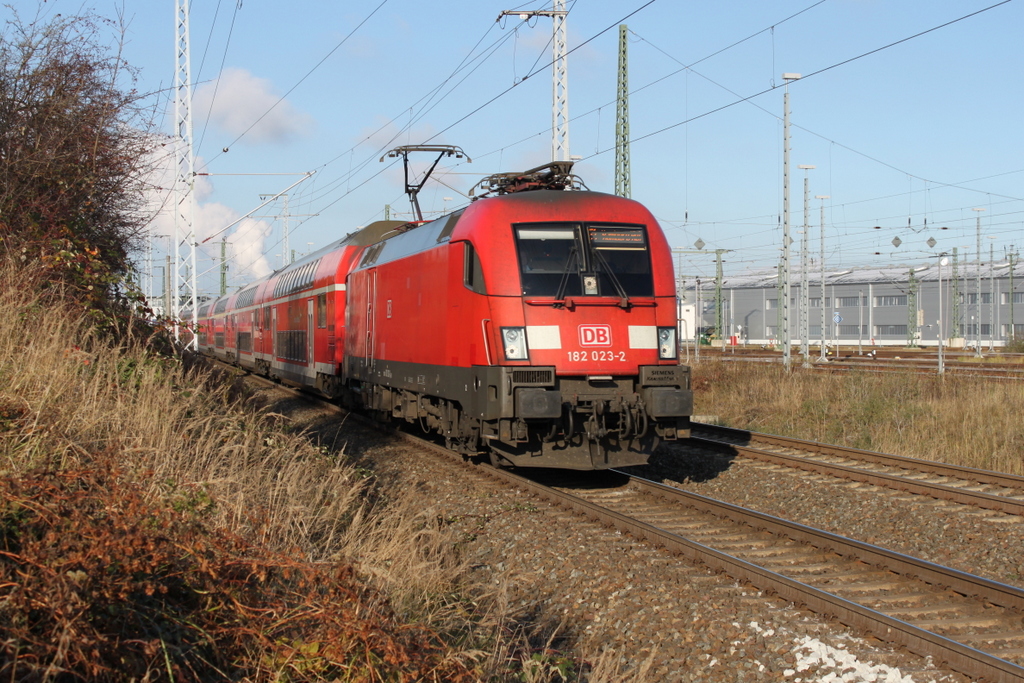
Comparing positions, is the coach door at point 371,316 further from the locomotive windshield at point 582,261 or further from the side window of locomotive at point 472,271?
the locomotive windshield at point 582,261

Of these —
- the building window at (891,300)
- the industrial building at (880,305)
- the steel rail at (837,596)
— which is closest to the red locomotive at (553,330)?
the steel rail at (837,596)

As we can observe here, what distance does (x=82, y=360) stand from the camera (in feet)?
23.8

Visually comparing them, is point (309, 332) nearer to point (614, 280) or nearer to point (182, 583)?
point (614, 280)

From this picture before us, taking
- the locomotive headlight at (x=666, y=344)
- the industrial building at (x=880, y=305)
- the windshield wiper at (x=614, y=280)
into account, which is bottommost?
the locomotive headlight at (x=666, y=344)

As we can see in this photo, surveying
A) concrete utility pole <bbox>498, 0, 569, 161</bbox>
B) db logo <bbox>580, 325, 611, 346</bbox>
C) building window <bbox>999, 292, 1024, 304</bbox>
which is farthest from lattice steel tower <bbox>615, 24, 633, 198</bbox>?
building window <bbox>999, 292, 1024, 304</bbox>

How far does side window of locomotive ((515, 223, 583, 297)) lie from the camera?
972 centimetres

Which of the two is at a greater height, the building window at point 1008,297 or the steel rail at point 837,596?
the building window at point 1008,297

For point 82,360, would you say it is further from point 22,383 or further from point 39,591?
point 39,591

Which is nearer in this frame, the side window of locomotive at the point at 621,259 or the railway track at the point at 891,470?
the railway track at the point at 891,470

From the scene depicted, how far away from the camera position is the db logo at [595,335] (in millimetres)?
9656

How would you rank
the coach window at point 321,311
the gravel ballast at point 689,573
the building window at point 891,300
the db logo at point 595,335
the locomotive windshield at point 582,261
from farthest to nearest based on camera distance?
the building window at point 891,300 < the coach window at point 321,311 < the locomotive windshield at point 582,261 < the db logo at point 595,335 < the gravel ballast at point 689,573

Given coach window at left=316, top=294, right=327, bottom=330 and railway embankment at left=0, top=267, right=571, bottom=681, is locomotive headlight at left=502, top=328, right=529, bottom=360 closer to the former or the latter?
railway embankment at left=0, top=267, right=571, bottom=681

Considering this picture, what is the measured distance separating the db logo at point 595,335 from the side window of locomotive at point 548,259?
0.42 meters

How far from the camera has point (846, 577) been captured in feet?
22.2
